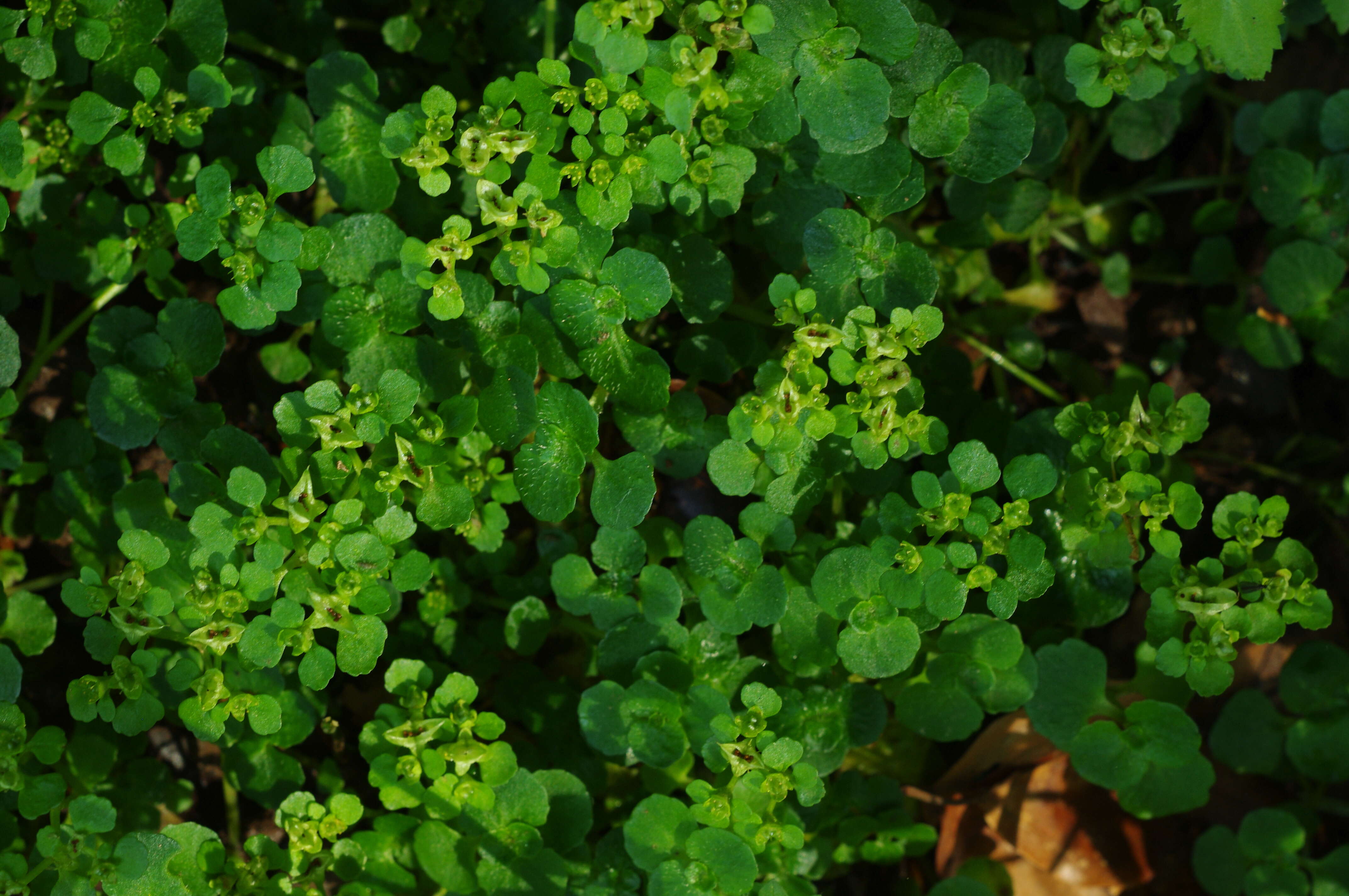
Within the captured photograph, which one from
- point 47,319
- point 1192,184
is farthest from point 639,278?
point 1192,184

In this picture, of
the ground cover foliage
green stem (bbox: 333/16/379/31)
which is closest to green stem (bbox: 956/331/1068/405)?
the ground cover foliage

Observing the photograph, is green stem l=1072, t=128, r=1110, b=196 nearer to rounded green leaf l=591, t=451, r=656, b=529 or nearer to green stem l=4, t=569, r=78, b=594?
rounded green leaf l=591, t=451, r=656, b=529

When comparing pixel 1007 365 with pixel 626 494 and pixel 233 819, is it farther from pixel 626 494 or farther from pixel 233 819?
pixel 233 819

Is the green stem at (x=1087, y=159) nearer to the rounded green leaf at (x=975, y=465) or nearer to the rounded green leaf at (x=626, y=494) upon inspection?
the rounded green leaf at (x=975, y=465)

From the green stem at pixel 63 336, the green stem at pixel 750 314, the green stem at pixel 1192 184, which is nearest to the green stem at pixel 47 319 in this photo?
the green stem at pixel 63 336

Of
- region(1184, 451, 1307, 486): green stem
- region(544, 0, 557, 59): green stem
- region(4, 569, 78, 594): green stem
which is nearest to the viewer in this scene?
region(544, 0, 557, 59): green stem

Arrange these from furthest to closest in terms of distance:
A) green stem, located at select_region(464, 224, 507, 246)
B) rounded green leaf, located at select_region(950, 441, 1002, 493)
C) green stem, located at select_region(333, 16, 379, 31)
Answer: green stem, located at select_region(333, 16, 379, 31), rounded green leaf, located at select_region(950, 441, 1002, 493), green stem, located at select_region(464, 224, 507, 246)
